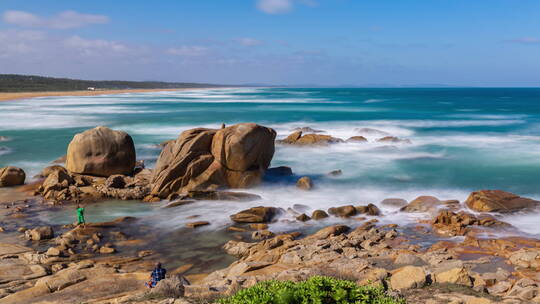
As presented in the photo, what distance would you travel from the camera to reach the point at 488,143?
154 ft

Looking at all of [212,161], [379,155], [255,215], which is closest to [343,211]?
[255,215]

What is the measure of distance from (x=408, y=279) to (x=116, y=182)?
18.7 m

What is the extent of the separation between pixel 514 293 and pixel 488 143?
3956cm

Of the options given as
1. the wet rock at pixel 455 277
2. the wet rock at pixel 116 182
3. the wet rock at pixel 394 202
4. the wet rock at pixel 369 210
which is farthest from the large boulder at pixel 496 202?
the wet rock at pixel 116 182

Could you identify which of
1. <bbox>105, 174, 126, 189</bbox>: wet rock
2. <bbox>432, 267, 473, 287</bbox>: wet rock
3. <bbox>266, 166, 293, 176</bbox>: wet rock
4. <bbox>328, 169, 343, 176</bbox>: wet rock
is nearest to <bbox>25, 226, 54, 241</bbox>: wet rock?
<bbox>105, 174, 126, 189</bbox>: wet rock

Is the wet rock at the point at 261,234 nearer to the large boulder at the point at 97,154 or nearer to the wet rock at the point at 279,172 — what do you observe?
the wet rock at the point at 279,172

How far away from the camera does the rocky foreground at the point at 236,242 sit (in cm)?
1205

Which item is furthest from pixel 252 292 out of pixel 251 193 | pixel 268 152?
pixel 268 152

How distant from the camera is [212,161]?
26125mm

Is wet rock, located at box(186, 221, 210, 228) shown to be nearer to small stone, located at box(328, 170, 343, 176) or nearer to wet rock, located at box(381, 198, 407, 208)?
wet rock, located at box(381, 198, 407, 208)

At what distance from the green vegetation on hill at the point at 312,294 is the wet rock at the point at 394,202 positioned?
15.2 meters

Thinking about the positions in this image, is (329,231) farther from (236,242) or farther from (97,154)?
(97,154)

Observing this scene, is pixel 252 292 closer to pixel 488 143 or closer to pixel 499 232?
pixel 499 232

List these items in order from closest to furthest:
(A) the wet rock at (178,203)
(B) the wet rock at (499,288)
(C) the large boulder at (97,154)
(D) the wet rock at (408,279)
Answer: (D) the wet rock at (408,279), (B) the wet rock at (499,288), (A) the wet rock at (178,203), (C) the large boulder at (97,154)
